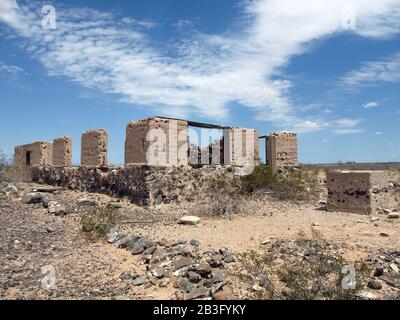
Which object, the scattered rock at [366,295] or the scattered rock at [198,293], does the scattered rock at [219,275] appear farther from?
the scattered rock at [366,295]

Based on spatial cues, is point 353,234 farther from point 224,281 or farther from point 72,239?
point 72,239

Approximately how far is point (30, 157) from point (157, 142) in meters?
9.31

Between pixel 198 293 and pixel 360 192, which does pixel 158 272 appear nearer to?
pixel 198 293

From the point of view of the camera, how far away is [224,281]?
467 centimetres

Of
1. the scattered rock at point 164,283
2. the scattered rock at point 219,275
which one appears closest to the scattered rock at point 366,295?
Result: the scattered rock at point 219,275

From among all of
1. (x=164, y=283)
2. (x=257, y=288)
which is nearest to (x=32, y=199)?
(x=164, y=283)

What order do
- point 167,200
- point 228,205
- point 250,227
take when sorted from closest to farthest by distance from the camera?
point 250,227 → point 228,205 → point 167,200

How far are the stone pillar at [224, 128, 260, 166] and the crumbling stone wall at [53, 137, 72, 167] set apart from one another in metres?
5.82

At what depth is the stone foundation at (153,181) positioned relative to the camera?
9875 mm

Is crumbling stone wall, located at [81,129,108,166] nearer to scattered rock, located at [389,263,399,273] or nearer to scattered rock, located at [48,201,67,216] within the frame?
scattered rock, located at [48,201,67,216]
